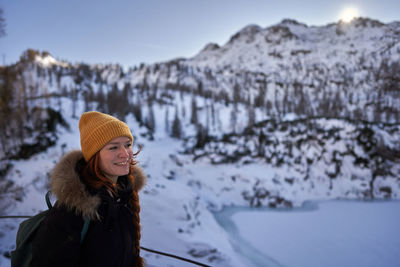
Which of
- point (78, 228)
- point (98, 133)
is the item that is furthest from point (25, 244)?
point (98, 133)

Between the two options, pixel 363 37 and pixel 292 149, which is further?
pixel 363 37

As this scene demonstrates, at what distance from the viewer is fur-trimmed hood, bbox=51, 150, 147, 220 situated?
1.32 m

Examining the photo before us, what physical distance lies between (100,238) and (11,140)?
2691 cm

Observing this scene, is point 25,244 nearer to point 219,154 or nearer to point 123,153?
point 123,153

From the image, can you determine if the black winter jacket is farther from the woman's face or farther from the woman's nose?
the woman's nose

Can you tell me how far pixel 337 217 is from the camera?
16.2 metres

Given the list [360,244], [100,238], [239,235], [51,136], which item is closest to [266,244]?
[239,235]

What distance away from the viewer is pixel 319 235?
12.5 meters

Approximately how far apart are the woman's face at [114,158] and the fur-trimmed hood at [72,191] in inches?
9.0

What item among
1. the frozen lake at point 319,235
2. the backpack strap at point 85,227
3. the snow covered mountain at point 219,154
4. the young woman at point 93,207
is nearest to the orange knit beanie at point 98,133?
the young woman at point 93,207

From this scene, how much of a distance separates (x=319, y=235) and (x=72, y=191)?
1545 cm

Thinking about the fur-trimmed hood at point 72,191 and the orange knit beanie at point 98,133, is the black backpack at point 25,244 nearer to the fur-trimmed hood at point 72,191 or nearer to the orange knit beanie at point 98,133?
the fur-trimmed hood at point 72,191

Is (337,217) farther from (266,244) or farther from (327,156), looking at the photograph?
(327,156)

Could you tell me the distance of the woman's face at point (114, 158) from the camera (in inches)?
65.9
